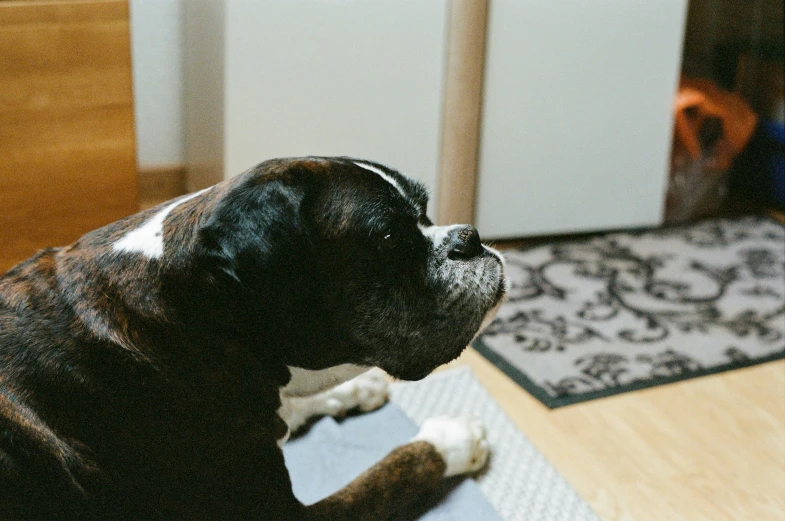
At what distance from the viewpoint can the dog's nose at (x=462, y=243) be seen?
1.34 m

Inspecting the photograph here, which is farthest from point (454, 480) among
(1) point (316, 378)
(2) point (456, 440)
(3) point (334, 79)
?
(3) point (334, 79)

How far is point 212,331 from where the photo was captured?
1171 millimetres

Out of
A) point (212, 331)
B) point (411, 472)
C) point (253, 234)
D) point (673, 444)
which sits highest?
point (253, 234)

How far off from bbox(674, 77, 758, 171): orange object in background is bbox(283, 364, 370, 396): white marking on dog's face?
1.91 m

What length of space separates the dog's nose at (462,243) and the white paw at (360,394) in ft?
1.80

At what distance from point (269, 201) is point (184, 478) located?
1.25 feet

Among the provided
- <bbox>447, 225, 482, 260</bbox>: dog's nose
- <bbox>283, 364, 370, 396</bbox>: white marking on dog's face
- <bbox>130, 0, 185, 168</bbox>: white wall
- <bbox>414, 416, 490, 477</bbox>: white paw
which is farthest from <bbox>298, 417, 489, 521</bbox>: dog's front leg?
<bbox>130, 0, 185, 168</bbox>: white wall

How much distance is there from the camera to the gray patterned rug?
2.13 metres

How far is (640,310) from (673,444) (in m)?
0.61

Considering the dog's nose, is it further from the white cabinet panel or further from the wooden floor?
the white cabinet panel

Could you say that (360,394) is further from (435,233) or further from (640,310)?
(640,310)

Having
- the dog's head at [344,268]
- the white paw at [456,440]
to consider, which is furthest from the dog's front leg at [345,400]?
the dog's head at [344,268]

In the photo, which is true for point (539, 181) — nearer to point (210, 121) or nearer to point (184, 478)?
point (210, 121)

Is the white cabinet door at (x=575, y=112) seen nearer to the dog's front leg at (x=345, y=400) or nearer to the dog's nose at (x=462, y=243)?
the dog's front leg at (x=345, y=400)
